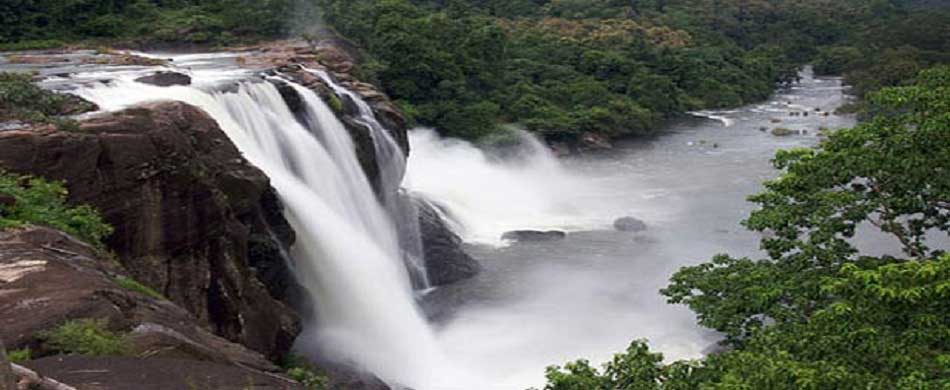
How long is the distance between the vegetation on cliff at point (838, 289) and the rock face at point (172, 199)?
5.45 meters

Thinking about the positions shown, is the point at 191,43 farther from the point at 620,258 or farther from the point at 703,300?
the point at 703,300

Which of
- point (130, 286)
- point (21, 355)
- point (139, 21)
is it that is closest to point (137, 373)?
point (21, 355)

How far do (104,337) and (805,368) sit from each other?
20.7ft

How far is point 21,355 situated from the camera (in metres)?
7.58

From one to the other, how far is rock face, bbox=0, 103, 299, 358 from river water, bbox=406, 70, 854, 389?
588 centimetres

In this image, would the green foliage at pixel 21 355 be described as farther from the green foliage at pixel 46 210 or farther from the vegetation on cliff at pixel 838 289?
the vegetation on cliff at pixel 838 289

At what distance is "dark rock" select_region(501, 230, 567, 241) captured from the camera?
1076 inches

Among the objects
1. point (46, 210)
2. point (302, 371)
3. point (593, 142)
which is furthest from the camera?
point (593, 142)

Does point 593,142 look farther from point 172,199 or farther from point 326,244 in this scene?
point 172,199

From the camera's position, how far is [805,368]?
794cm

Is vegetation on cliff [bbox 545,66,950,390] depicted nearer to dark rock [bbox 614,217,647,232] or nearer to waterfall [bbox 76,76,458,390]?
waterfall [bbox 76,76,458,390]

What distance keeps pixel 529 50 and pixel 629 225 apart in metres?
30.6

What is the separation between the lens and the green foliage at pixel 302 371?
12604 millimetres

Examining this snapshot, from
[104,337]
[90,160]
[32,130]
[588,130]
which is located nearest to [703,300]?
[104,337]
